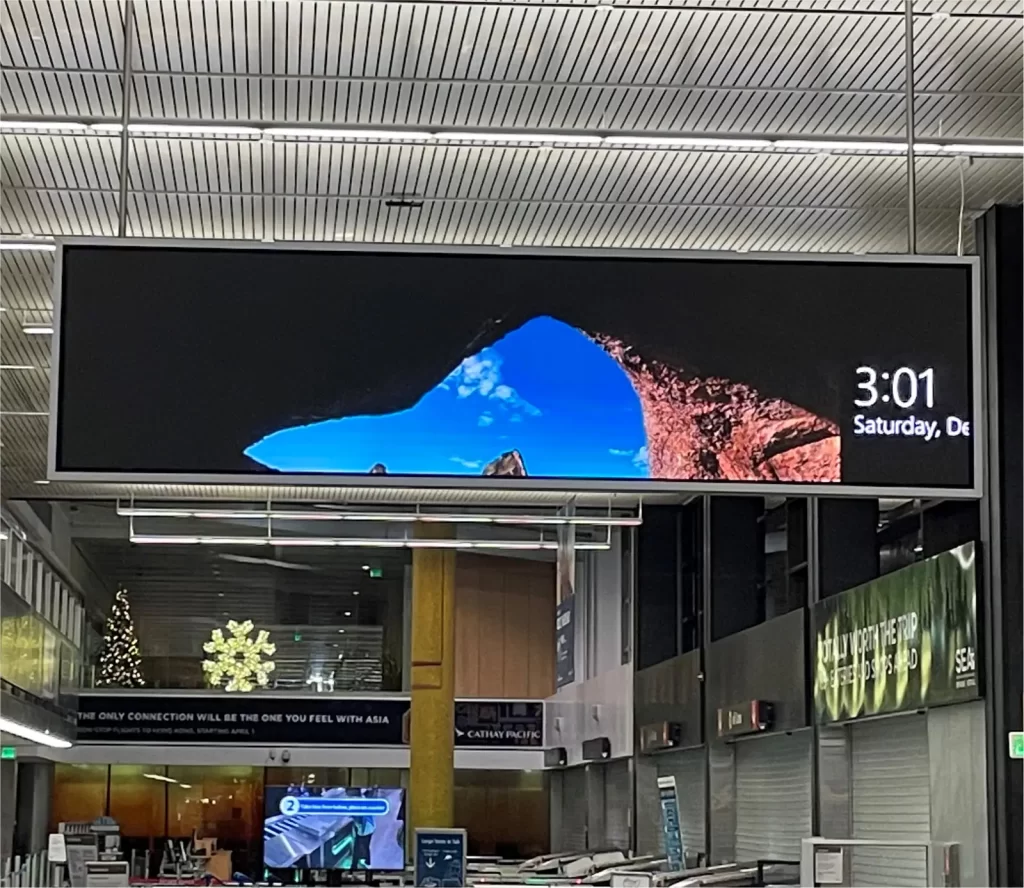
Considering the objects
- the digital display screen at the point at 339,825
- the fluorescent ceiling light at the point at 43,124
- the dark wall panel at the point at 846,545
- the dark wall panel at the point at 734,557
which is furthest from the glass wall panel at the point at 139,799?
the fluorescent ceiling light at the point at 43,124

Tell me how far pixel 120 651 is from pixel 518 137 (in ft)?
64.5

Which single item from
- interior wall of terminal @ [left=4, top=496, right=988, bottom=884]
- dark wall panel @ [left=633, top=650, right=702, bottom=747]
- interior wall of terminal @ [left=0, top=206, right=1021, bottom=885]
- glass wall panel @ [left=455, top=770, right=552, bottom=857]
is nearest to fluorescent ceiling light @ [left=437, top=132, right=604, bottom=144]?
interior wall of terminal @ [left=0, top=206, right=1021, bottom=885]

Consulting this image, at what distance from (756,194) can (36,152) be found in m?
3.89

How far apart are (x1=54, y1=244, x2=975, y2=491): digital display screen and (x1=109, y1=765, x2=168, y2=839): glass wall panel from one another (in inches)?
916

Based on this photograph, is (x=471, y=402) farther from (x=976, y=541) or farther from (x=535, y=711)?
(x=535, y=711)

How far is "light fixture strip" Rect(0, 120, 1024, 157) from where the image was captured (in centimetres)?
849

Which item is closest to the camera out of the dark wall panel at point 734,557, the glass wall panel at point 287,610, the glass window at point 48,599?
the dark wall panel at point 734,557

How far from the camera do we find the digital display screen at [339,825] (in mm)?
12938

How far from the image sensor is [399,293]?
16.0ft

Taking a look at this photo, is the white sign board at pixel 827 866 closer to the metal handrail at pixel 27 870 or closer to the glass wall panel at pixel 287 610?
the metal handrail at pixel 27 870

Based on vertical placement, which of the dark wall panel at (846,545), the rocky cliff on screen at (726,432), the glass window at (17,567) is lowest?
the rocky cliff on screen at (726,432)

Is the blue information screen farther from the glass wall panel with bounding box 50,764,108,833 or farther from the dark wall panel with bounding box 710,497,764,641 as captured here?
the glass wall panel with bounding box 50,764,108,833

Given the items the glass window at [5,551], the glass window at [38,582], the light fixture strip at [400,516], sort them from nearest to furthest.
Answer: the glass window at [5,551], the light fixture strip at [400,516], the glass window at [38,582]

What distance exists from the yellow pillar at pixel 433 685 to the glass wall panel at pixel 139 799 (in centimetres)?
548
